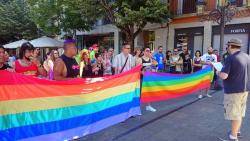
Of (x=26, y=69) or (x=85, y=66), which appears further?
(x=85, y=66)

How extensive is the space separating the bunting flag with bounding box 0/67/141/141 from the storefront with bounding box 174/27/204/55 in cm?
1359

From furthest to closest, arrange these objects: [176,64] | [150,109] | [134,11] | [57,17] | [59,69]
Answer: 1. [57,17]
2. [134,11]
3. [176,64]
4. [150,109]
5. [59,69]

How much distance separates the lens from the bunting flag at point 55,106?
13.2ft

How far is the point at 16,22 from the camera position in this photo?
33.5 metres

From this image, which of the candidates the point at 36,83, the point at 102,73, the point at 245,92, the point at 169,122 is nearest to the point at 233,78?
the point at 245,92

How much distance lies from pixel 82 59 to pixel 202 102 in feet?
12.4

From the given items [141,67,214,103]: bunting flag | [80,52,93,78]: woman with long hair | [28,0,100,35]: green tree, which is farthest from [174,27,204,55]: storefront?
[80,52,93,78]: woman with long hair

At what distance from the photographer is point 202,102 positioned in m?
9.24

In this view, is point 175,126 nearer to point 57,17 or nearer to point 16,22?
point 57,17

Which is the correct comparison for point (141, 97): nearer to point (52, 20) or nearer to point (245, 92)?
point (245, 92)

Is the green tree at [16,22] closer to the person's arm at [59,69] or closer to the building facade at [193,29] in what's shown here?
the building facade at [193,29]

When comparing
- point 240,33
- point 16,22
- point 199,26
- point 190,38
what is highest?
point 16,22

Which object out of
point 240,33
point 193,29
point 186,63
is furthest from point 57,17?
point 186,63

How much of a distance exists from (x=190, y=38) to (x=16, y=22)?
70.3 feet
